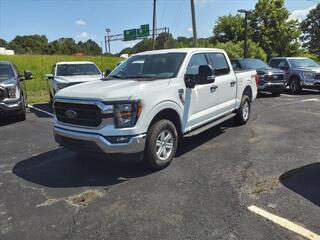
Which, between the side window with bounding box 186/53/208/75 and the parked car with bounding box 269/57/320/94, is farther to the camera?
the parked car with bounding box 269/57/320/94

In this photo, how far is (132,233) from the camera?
3.69 metres

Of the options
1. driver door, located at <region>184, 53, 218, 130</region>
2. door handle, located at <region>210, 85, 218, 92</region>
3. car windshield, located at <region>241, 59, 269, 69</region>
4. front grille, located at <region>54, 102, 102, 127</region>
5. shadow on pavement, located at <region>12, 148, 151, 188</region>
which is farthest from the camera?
car windshield, located at <region>241, 59, 269, 69</region>

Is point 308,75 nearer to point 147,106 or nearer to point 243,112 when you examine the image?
point 243,112

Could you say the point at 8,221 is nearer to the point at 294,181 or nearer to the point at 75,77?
the point at 294,181

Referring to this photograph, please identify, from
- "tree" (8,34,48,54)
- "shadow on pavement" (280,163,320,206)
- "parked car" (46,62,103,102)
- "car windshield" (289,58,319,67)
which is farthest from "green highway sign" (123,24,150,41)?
"tree" (8,34,48,54)

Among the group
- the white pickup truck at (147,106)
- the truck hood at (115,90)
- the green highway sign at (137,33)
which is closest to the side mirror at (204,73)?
the white pickup truck at (147,106)

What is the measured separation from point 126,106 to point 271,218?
2.36 m

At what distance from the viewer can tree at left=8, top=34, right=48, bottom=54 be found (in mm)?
101806

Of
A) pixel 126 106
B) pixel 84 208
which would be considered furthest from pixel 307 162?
pixel 84 208

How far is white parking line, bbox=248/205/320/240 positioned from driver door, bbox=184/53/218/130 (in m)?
2.39

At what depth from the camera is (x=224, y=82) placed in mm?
7414

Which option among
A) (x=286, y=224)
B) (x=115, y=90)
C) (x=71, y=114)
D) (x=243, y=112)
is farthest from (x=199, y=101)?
(x=286, y=224)

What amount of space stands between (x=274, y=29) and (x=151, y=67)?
3845 centimetres

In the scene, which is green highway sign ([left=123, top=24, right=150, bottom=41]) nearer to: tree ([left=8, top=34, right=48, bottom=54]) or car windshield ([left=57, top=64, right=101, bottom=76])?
car windshield ([left=57, top=64, right=101, bottom=76])
